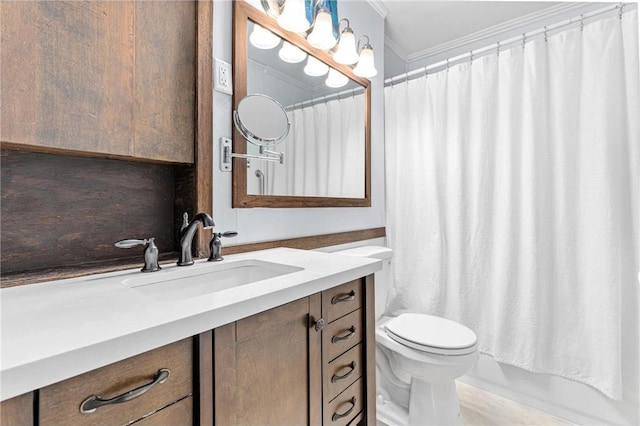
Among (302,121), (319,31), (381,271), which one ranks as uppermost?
(319,31)

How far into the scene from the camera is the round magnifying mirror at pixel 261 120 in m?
1.20

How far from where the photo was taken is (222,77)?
1.16 m

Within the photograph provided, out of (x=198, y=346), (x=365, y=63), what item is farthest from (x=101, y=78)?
(x=365, y=63)

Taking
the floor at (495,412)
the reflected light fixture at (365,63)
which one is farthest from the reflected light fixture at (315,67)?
the floor at (495,412)

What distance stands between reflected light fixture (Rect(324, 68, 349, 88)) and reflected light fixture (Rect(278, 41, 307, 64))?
229 millimetres

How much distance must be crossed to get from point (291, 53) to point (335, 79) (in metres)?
0.39

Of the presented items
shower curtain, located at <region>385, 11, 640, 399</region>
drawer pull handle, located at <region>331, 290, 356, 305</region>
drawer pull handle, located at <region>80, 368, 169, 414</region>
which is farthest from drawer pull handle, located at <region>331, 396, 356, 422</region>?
shower curtain, located at <region>385, 11, 640, 399</region>

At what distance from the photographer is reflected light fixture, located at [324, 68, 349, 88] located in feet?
5.73

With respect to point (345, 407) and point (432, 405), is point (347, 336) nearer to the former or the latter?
point (345, 407)

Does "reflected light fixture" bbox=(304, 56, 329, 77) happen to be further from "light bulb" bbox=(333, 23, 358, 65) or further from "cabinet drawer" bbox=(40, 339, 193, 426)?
"cabinet drawer" bbox=(40, 339, 193, 426)

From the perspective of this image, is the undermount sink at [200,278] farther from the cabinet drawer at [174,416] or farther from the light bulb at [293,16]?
the light bulb at [293,16]

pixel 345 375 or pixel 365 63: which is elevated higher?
pixel 365 63

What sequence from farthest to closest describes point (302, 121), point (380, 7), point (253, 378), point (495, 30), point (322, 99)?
1. point (495, 30)
2. point (380, 7)
3. point (322, 99)
4. point (302, 121)
5. point (253, 378)

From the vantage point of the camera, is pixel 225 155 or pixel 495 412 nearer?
pixel 225 155
